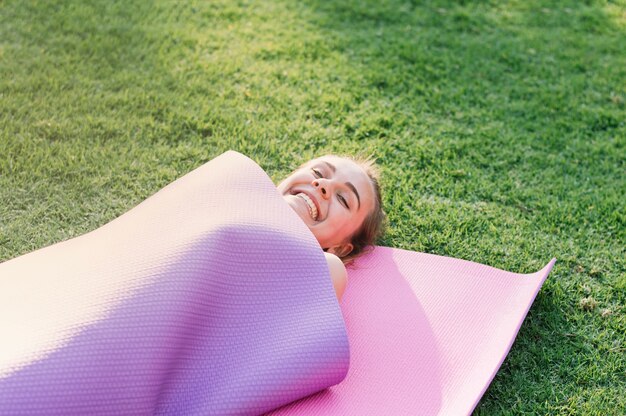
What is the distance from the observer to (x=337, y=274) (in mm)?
2895

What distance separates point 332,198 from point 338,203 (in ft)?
0.12

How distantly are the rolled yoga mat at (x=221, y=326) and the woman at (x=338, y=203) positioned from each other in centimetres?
31

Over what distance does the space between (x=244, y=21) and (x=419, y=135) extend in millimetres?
1871

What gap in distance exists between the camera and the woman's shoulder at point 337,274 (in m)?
2.88

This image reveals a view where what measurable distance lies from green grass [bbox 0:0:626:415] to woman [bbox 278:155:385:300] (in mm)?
268

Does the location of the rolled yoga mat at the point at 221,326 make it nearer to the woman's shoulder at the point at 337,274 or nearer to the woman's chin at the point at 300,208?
the woman's shoulder at the point at 337,274

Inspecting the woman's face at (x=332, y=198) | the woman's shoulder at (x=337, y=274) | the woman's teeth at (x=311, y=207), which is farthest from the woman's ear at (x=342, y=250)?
the woman's shoulder at (x=337, y=274)

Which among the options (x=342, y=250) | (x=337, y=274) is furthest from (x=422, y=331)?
(x=342, y=250)

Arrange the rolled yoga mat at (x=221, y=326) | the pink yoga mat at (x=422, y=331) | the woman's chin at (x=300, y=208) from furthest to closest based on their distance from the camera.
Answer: the woman's chin at (x=300, y=208) → the pink yoga mat at (x=422, y=331) → the rolled yoga mat at (x=221, y=326)

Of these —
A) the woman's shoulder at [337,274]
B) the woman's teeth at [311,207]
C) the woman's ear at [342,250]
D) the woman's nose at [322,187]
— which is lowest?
the woman's ear at [342,250]

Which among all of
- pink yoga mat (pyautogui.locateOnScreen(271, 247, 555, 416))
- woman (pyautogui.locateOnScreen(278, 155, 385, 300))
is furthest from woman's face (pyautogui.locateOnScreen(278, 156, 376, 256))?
pink yoga mat (pyautogui.locateOnScreen(271, 247, 555, 416))

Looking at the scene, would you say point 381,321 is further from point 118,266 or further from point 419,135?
point 419,135

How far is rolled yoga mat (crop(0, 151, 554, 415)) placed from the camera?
2.14 metres

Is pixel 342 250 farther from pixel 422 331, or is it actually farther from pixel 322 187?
pixel 422 331
